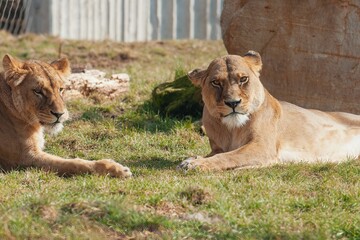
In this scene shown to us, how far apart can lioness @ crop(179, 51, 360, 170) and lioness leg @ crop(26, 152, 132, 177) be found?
0.65 metres

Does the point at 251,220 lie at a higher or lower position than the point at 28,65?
lower

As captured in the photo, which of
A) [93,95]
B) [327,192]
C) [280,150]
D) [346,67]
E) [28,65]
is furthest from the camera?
[93,95]

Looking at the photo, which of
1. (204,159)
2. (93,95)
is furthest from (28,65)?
(93,95)

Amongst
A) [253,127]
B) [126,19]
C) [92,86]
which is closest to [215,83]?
[253,127]

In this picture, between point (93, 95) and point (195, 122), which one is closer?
point (195, 122)

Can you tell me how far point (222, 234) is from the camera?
6070mm

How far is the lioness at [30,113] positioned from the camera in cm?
777

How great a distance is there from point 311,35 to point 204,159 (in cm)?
290

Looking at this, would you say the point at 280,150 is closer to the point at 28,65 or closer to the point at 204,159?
the point at 204,159

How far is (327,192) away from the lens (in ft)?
23.1

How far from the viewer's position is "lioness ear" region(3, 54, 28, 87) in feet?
Answer: 25.9

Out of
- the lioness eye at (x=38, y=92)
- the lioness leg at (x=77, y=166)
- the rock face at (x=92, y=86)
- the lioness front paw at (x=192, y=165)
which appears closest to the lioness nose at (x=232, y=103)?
the lioness front paw at (x=192, y=165)

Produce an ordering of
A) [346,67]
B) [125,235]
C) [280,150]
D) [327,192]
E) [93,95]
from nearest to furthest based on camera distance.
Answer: [125,235] → [327,192] → [280,150] → [346,67] → [93,95]

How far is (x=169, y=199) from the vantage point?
21.6 feet
